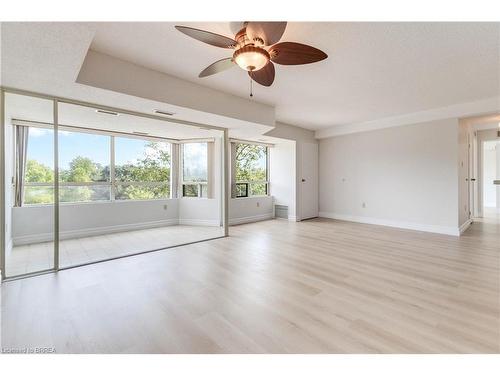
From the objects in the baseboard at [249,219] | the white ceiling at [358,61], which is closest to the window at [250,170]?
the baseboard at [249,219]

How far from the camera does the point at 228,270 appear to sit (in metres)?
2.79

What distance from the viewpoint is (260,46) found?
6.25ft

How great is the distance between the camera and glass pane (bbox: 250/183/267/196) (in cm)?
643

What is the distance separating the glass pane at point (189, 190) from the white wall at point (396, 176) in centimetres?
357

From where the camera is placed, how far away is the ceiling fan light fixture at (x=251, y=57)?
1875mm

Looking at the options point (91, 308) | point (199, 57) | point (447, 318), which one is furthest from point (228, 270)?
point (199, 57)

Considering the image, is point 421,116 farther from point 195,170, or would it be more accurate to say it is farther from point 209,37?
point 195,170

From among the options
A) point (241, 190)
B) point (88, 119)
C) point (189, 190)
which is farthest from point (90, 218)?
point (241, 190)

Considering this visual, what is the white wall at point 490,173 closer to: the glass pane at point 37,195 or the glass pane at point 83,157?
the glass pane at point 83,157

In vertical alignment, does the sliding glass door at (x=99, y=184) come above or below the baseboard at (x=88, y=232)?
above

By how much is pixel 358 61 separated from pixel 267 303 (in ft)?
9.00
